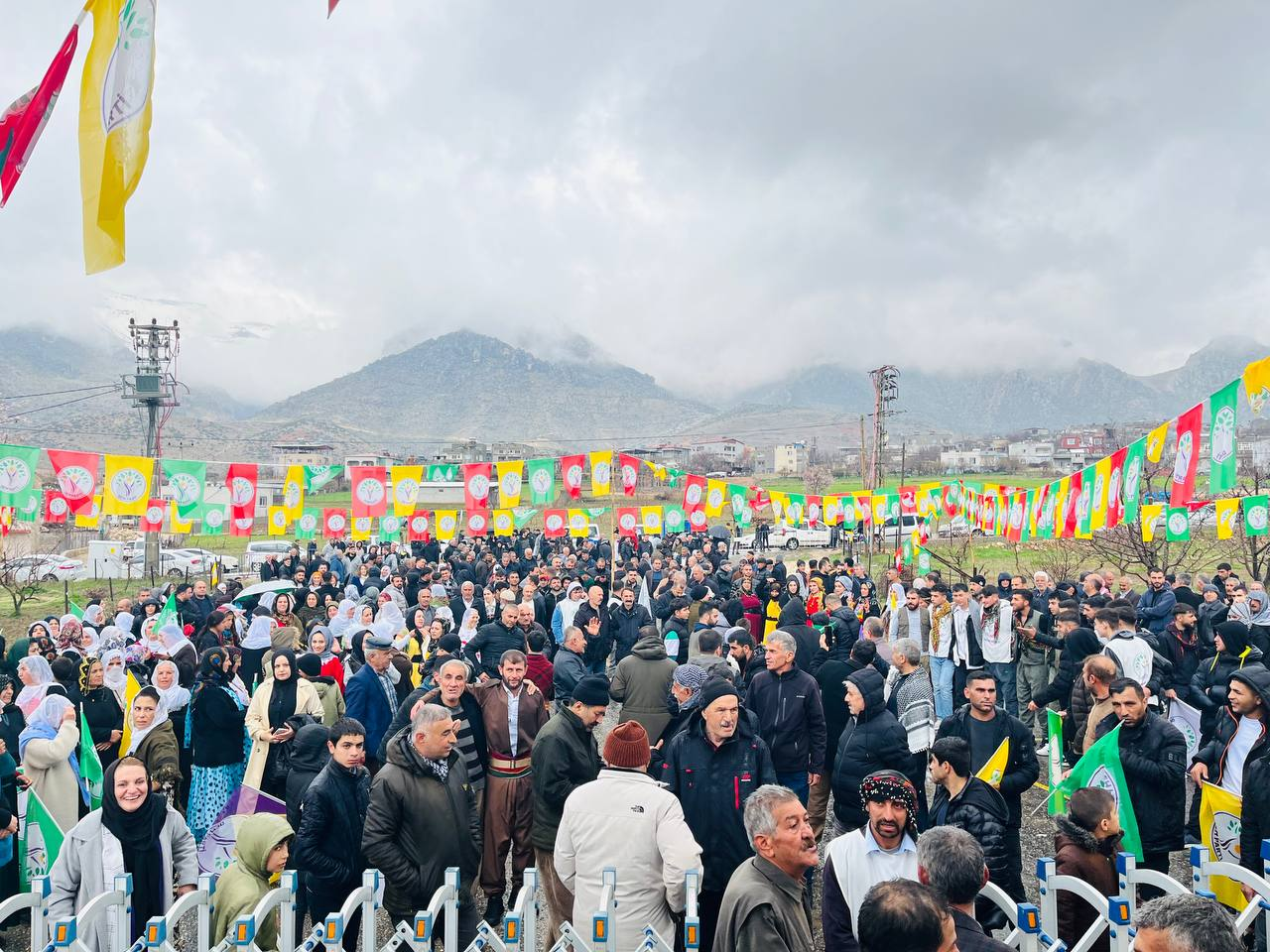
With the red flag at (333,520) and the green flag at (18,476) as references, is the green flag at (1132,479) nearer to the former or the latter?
the green flag at (18,476)

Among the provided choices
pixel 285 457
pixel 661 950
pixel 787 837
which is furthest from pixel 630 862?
pixel 285 457

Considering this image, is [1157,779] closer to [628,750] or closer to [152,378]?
[628,750]

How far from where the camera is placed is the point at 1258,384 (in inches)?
345

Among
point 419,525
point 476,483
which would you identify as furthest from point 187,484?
point 419,525

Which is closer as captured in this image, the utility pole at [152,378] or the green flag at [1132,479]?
the green flag at [1132,479]

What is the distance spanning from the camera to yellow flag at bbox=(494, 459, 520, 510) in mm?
20422

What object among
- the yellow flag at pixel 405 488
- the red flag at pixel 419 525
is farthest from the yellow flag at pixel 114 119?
the red flag at pixel 419 525

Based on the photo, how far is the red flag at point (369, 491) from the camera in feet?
65.9

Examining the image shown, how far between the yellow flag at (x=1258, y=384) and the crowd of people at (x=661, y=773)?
2369mm

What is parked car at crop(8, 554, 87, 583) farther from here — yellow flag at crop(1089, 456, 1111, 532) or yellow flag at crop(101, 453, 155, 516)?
yellow flag at crop(1089, 456, 1111, 532)

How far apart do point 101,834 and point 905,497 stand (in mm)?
24399

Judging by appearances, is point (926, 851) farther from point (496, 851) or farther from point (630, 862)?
point (496, 851)

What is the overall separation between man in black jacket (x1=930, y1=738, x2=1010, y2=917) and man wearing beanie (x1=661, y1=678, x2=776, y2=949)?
0.99 metres

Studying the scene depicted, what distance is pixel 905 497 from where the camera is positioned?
85.7ft
